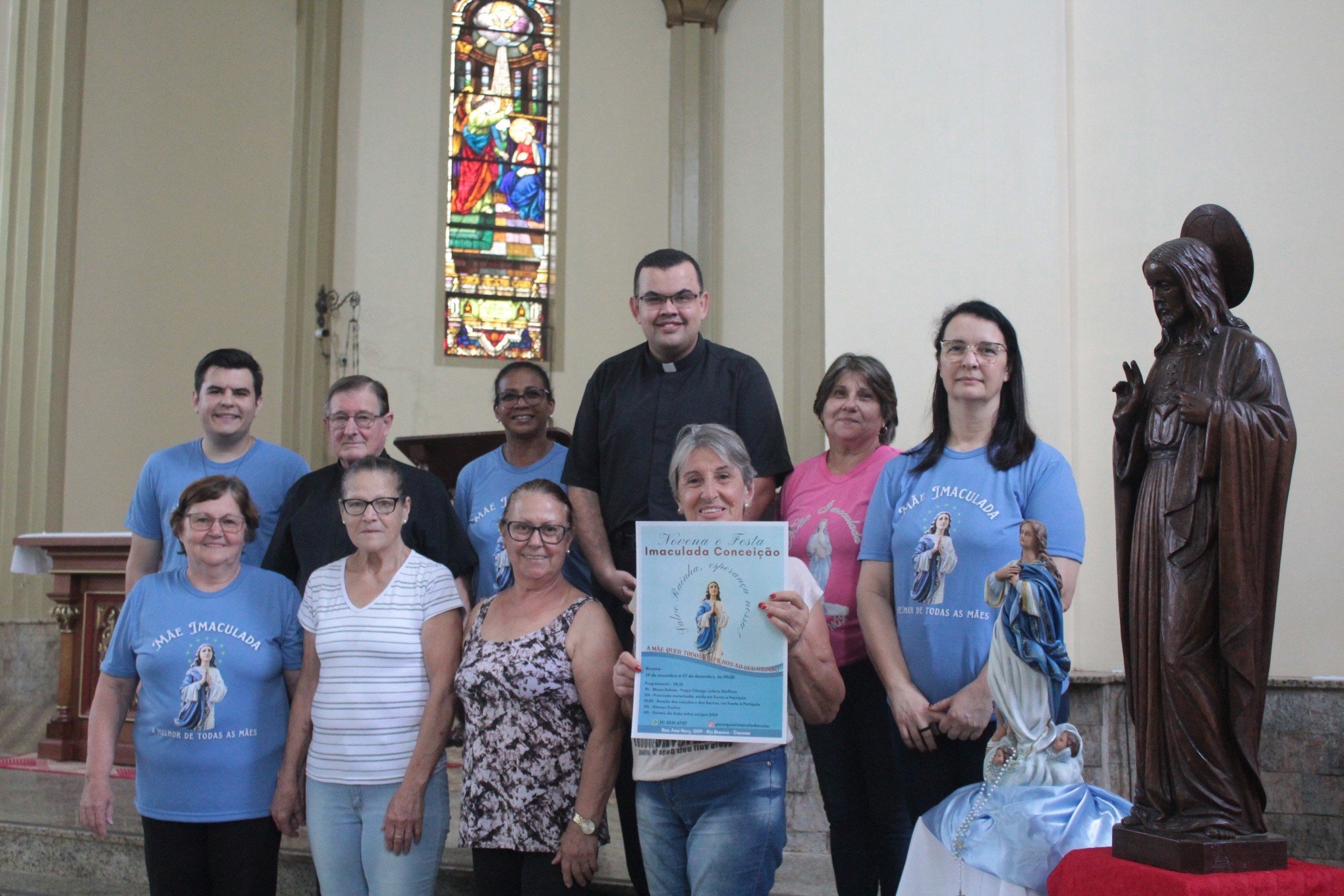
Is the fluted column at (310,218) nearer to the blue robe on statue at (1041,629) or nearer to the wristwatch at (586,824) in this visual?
the wristwatch at (586,824)

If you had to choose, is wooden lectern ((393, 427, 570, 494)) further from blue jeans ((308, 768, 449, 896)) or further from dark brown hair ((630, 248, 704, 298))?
blue jeans ((308, 768, 449, 896))

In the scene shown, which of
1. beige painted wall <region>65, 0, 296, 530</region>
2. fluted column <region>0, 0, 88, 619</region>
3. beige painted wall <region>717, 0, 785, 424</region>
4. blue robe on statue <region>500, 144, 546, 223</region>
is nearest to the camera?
fluted column <region>0, 0, 88, 619</region>

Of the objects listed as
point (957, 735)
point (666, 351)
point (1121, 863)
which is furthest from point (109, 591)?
point (1121, 863)

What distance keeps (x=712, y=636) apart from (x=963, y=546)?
23.2 inches

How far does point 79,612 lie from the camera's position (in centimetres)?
577

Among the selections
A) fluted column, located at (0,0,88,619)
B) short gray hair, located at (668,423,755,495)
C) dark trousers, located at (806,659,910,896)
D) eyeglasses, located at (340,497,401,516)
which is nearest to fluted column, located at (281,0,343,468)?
fluted column, located at (0,0,88,619)

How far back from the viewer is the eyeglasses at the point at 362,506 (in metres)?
2.74

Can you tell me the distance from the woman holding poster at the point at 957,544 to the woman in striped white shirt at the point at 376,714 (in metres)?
0.99

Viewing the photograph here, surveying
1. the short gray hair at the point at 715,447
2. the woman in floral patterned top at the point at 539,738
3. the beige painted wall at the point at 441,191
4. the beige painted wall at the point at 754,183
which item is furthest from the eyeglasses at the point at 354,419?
the beige painted wall at the point at 441,191

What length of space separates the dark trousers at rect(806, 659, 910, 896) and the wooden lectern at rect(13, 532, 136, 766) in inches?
160

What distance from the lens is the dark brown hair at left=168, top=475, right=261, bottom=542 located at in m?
2.85

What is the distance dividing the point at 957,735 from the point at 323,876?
1443 mm

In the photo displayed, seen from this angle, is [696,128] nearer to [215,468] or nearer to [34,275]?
[34,275]

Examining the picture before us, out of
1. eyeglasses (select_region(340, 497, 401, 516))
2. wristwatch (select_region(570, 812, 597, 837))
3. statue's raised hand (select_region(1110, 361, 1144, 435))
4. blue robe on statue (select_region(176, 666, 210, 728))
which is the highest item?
statue's raised hand (select_region(1110, 361, 1144, 435))
